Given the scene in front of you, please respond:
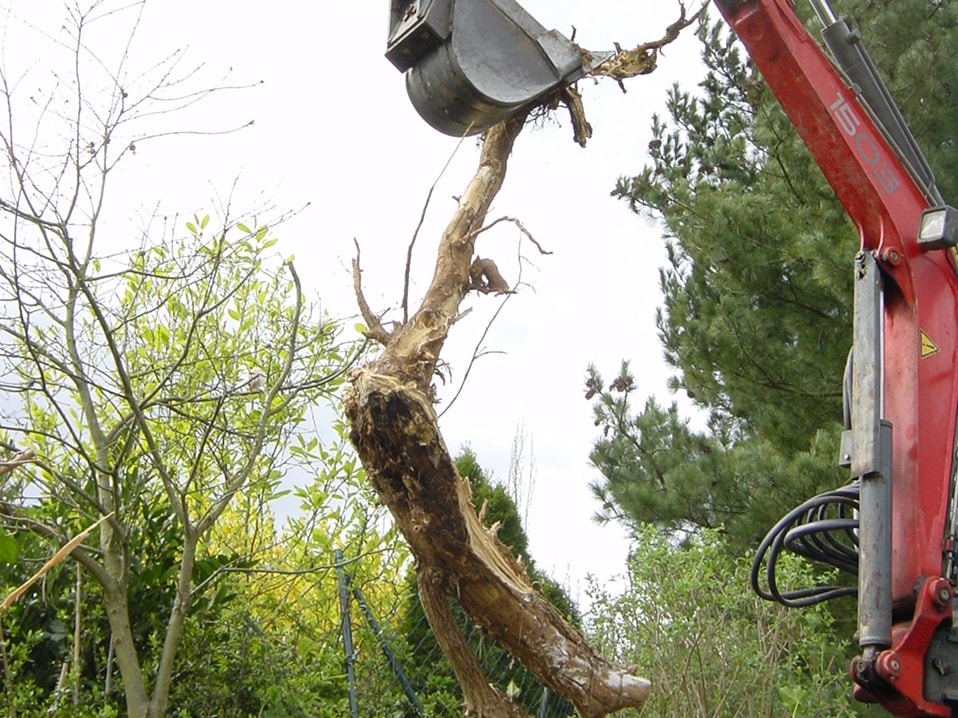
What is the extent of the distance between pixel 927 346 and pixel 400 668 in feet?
9.53

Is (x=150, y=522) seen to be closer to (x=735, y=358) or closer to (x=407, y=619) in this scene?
(x=407, y=619)

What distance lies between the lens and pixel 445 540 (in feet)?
11.9

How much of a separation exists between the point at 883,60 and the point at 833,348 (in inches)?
95.3

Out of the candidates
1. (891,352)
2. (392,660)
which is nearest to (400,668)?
(392,660)

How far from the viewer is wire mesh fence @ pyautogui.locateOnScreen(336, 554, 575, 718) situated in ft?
16.3

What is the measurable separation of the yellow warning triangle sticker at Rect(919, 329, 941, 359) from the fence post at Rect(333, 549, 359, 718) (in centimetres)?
280

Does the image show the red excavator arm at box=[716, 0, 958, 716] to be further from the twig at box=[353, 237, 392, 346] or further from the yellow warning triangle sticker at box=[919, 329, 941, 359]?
the twig at box=[353, 237, 392, 346]

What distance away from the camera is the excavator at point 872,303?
2891 millimetres

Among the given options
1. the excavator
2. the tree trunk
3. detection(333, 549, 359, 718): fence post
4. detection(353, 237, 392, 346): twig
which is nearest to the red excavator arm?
the excavator

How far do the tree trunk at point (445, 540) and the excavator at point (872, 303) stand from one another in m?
0.71

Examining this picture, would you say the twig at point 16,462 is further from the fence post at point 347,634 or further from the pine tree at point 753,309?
the pine tree at point 753,309

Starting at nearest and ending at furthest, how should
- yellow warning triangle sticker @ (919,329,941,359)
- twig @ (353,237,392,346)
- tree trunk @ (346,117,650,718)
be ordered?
yellow warning triangle sticker @ (919,329,941,359), tree trunk @ (346,117,650,718), twig @ (353,237,392,346)

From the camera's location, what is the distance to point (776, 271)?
8.53m

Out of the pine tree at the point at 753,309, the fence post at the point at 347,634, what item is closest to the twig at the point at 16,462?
the fence post at the point at 347,634
